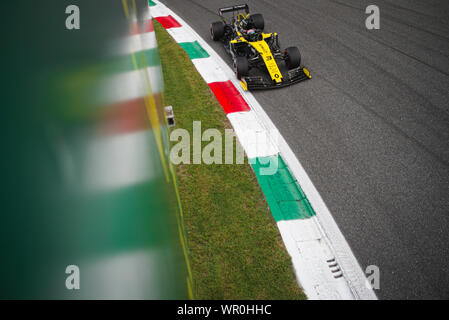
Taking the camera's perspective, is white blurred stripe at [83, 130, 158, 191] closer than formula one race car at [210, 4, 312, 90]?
Yes

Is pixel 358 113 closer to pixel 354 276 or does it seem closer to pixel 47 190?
pixel 354 276

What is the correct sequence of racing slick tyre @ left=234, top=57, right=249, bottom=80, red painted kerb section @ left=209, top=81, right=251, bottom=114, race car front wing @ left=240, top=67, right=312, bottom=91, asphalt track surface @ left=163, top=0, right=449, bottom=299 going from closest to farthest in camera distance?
asphalt track surface @ left=163, top=0, right=449, bottom=299 → red painted kerb section @ left=209, top=81, right=251, bottom=114 → race car front wing @ left=240, top=67, right=312, bottom=91 → racing slick tyre @ left=234, top=57, right=249, bottom=80

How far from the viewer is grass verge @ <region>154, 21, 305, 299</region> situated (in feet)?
11.1

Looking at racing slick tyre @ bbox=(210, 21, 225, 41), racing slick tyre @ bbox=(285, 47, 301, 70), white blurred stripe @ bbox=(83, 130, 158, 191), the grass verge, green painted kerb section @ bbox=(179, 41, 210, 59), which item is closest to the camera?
white blurred stripe @ bbox=(83, 130, 158, 191)

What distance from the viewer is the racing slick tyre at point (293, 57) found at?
22.5 ft

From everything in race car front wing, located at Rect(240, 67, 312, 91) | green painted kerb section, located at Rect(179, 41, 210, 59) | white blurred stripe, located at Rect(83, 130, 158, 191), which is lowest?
race car front wing, located at Rect(240, 67, 312, 91)

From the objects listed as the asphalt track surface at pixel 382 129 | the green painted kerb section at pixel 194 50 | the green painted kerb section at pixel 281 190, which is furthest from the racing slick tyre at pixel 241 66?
the green painted kerb section at pixel 281 190

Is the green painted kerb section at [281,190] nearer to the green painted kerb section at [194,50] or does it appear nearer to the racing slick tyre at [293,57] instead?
the racing slick tyre at [293,57]

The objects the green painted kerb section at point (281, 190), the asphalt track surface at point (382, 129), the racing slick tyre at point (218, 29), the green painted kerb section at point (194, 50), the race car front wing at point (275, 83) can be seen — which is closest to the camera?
the asphalt track surface at point (382, 129)

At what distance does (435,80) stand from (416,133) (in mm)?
1998

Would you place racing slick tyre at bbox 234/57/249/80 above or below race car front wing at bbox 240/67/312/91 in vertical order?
above

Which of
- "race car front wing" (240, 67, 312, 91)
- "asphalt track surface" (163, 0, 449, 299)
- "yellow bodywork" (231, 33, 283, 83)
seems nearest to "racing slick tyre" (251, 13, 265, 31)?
"asphalt track surface" (163, 0, 449, 299)

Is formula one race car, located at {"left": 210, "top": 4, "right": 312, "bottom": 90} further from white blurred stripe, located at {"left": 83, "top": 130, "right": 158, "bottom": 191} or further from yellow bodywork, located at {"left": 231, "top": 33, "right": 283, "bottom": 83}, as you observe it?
white blurred stripe, located at {"left": 83, "top": 130, "right": 158, "bottom": 191}

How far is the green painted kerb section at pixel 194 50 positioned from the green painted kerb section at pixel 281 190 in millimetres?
4274
